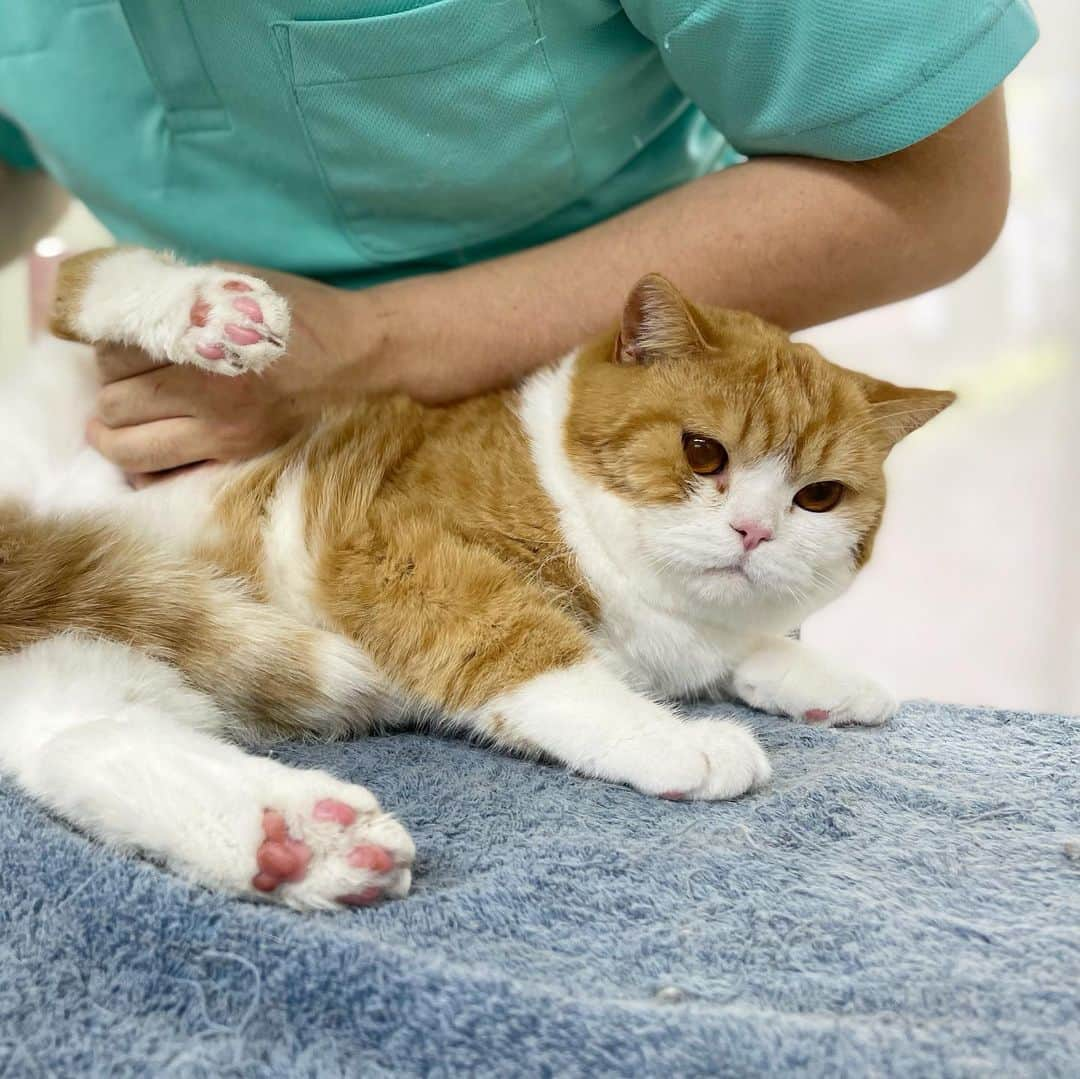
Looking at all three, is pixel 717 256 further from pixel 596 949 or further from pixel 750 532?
pixel 596 949

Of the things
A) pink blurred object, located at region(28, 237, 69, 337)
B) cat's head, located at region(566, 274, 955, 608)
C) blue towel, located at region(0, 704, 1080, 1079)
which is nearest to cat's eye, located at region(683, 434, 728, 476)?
cat's head, located at region(566, 274, 955, 608)

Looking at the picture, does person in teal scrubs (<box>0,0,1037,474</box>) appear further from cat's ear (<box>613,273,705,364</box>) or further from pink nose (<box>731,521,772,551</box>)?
pink nose (<box>731,521,772,551</box>)

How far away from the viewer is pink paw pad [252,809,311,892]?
637 mm

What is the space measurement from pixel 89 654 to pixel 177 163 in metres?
0.65

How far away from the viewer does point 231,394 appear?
1075 mm

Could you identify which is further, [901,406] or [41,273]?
[41,273]

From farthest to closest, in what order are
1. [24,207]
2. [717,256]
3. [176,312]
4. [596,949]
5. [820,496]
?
1. [24,207]
2. [717,256]
3. [820,496]
4. [176,312]
5. [596,949]

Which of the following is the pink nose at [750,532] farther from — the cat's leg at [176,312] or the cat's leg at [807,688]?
the cat's leg at [176,312]

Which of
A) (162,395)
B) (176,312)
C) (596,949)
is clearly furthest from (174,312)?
(596,949)

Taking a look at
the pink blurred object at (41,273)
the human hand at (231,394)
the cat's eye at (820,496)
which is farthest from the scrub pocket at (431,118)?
the pink blurred object at (41,273)

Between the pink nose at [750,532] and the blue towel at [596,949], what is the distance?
0.25m

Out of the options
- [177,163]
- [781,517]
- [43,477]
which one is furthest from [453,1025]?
[177,163]

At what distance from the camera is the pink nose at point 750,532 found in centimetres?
99

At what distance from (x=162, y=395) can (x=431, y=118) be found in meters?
0.42
